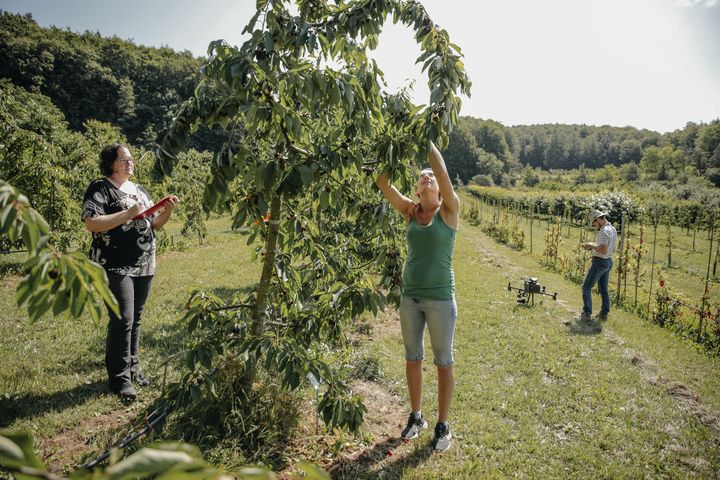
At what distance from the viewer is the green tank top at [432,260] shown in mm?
3125

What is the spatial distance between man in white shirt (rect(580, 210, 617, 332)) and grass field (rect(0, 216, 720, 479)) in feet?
1.29

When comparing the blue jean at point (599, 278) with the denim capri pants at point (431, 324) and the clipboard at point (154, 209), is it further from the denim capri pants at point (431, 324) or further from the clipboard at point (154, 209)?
the clipboard at point (154, 209)

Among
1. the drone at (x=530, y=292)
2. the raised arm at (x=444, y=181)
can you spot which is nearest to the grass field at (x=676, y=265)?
the drone at (x=530, y=292)

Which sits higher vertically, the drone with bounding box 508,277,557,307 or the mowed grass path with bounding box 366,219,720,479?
the drone with bounding box 508,277,557,307

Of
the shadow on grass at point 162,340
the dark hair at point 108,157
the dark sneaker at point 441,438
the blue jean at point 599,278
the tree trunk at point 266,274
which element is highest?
the dark hair at point 108,157

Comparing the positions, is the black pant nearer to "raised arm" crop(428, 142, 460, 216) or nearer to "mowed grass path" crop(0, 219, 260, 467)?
"mowed grass path" crop(0, 219, 260, 467)

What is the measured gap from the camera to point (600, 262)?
748 centimetres

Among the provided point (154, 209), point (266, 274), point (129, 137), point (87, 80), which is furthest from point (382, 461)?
point (87, 80)

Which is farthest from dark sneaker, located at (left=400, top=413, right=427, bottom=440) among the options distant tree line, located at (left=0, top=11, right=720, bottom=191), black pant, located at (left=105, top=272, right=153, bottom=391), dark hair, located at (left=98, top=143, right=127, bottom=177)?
distant tree line, located at (left=0, top=11, right=720, bottom=191)

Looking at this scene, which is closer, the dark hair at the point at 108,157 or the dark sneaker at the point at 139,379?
the dark hair at the point at 108,157

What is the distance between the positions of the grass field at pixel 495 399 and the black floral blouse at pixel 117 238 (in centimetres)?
134

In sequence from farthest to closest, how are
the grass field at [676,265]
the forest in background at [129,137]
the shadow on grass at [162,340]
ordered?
the grass field at [676,265]
the forest in background at [129,137]
the shadow on grass at [162,340]

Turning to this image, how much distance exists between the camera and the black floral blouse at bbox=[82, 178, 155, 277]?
3432 millimetres

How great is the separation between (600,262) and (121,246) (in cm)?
782
